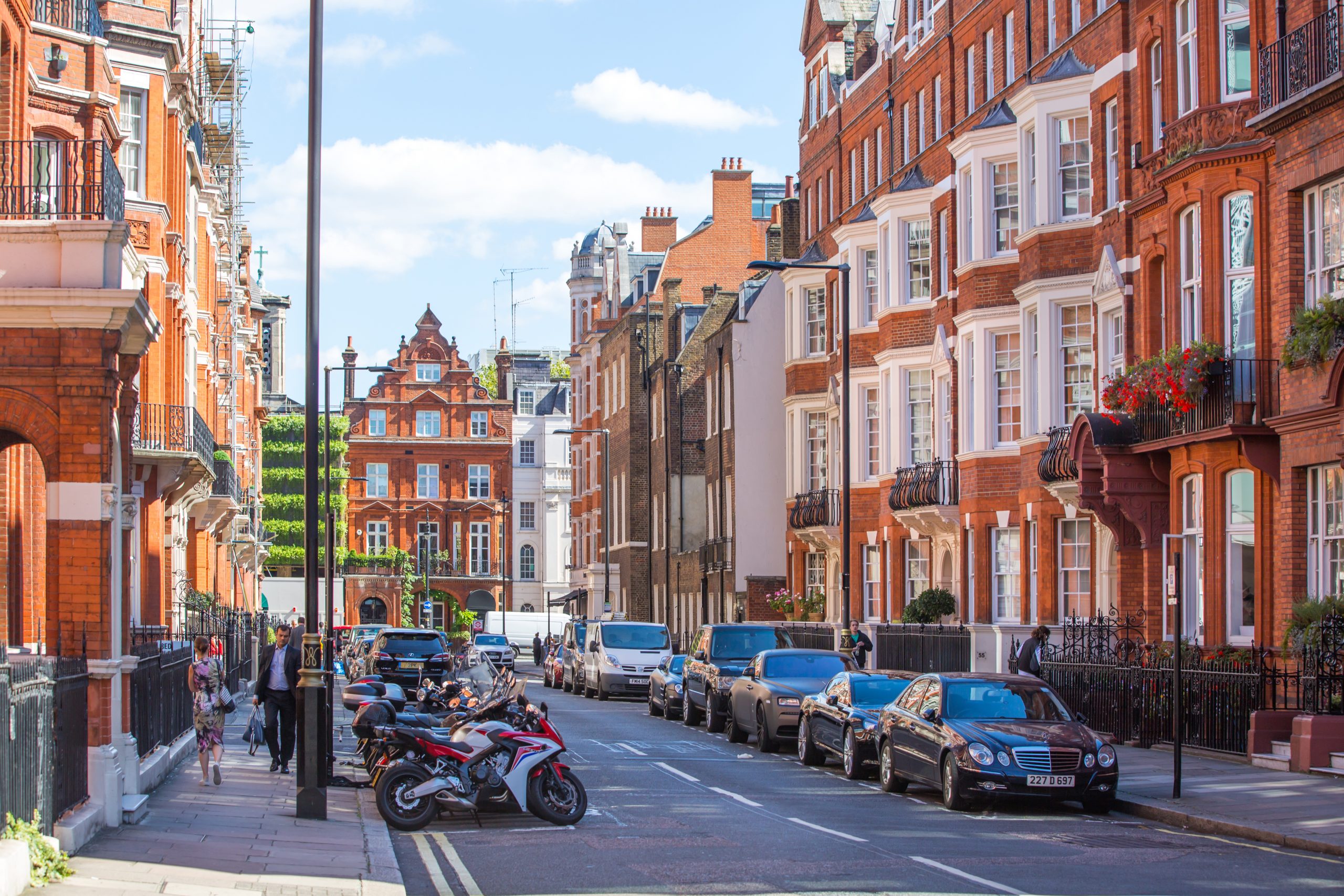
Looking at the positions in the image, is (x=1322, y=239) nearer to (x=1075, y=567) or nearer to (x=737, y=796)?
(x=1075, y=567)

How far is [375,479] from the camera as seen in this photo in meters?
104

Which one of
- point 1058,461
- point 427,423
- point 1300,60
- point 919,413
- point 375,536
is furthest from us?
point 427,423

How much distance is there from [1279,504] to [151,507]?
877 inches

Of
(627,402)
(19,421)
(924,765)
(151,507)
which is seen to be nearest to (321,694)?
(19,421)

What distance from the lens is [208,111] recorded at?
51.1m

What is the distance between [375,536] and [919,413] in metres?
70.0

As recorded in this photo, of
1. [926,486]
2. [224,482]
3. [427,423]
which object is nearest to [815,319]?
[926,486]

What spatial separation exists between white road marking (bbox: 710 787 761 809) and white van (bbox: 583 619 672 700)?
71.5ft

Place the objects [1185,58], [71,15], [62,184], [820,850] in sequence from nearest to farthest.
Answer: [820,850] → [62,184] → [1185,58] → [71,15]

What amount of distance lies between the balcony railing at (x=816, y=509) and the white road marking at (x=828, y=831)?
26.8 meters

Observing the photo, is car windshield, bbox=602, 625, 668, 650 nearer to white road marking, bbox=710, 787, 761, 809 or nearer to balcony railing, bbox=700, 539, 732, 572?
balcony railing, bbox=700, 539, 732, 572

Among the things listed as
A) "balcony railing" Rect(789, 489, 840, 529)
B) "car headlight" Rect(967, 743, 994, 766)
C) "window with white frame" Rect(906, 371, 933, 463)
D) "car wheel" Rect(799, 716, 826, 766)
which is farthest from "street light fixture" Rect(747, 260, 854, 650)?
"balcony railing" Rect(789, 489, 840, 529)

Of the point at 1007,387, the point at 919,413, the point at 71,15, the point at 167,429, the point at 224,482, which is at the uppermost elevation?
the point at 71,15

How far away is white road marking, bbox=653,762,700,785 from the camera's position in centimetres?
2084
